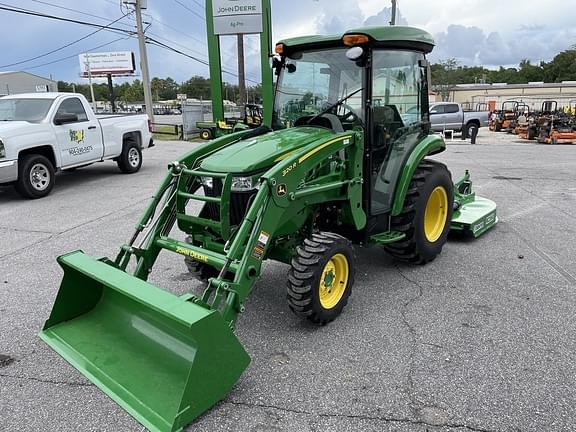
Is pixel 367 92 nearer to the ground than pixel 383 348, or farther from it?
farther from it

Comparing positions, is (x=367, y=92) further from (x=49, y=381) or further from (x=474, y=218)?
(x=49, y=381)

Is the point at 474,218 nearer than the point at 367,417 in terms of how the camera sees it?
No

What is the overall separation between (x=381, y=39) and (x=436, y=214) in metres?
2.23

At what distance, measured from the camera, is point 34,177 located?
880cm

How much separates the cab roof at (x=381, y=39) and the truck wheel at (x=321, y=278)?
183 cm

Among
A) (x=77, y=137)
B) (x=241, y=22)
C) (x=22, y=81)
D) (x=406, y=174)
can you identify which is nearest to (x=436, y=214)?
(x=406, y=174)

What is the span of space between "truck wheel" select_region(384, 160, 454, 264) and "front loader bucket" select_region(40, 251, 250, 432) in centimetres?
255

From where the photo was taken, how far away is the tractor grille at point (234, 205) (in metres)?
3.64

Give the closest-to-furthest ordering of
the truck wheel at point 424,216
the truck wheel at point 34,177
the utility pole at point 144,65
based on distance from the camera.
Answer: the truck wheel at point 424,216, the truck wheel at point 34,177, the utility pole at point 144,65

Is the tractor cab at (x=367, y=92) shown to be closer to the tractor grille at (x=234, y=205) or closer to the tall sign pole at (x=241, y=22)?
the tractor grille at (x=234, y=205)

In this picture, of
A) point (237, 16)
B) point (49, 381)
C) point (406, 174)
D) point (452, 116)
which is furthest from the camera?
point (452, 116)

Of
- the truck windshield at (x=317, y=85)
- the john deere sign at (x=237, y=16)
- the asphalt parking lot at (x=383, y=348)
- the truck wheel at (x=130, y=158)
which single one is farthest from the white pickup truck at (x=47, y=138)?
the john deere sign at (x=237, y=16)

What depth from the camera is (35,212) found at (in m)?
7.81

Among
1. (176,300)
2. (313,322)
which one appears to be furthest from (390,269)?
(176,300)
